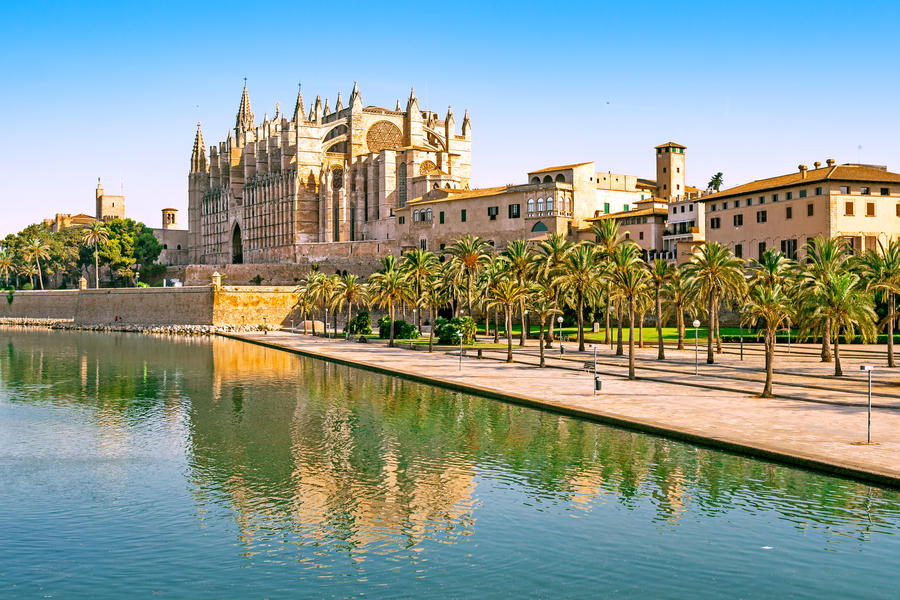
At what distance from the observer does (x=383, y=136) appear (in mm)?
109625

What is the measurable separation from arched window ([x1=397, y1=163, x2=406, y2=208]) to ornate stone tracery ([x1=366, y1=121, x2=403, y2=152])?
10.8m

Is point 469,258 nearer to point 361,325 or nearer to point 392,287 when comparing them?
point 392,287

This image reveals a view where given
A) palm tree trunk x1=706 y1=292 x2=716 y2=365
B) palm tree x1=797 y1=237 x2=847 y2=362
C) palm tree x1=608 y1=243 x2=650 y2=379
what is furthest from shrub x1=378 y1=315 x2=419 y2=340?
palm tree x1=797 y1=237 x2=847 y2=362

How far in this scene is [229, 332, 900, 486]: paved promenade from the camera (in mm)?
20281

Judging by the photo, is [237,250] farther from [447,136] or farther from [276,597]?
[276,597]

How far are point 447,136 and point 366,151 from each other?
10.2m

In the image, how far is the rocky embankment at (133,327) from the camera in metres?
84.4

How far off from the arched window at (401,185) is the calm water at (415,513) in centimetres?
7073

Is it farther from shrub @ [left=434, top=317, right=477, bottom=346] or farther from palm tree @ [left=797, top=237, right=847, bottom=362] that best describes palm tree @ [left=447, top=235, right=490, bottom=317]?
palm tree @ [left=797, top=237, right=847, bottom=362]

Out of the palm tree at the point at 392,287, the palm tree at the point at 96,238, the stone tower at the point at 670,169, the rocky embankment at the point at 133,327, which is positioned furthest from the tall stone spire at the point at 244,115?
the palm tree at the point at 392,287

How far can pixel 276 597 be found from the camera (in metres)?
12.7

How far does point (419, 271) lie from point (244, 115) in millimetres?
96902

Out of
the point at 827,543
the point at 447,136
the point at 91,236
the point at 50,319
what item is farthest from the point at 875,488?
the point at 91,236

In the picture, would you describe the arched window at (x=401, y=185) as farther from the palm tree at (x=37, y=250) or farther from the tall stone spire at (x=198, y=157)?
the tall stone spire at (x=198, y=157)
